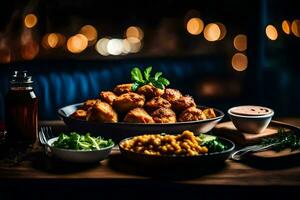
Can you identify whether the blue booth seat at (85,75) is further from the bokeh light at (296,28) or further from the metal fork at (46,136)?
the bokeh light at (296,28)

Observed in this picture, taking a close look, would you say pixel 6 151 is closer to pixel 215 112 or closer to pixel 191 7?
pixel 215 112

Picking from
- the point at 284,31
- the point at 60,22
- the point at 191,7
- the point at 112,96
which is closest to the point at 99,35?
the point at 60,22

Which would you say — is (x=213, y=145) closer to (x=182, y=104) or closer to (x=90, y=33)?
(x=182, y=104)

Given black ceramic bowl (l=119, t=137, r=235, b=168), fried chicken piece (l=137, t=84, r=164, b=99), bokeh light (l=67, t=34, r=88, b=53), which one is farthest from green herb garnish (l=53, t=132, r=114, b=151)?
Result: bokeh light (l=67, t=34, r=88, b=53)

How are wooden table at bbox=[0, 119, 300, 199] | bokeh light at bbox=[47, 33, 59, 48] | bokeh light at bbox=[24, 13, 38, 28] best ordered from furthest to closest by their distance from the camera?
1. bokeh light at bbox=[47, 33, 59, 48]
2. bokeh light at bbox=[24, 13, 38, 28]
3. wooden table at bbox=[0, 119, 300, 199]

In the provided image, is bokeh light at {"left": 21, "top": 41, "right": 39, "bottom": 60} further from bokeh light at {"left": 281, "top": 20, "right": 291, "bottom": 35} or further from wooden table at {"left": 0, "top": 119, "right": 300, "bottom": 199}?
wooden table at {"left": 0, "top": 119, "right": 300, "bottom": 199}

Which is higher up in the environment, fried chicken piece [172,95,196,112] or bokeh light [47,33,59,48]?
bokeh light [47,33,59,48]
